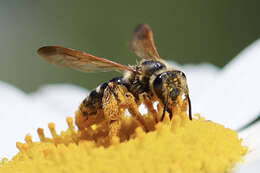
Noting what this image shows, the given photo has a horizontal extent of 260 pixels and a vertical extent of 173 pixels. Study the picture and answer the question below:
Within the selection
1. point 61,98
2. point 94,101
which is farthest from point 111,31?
point 94,101

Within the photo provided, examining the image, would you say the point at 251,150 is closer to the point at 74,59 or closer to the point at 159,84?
the point at 159,84

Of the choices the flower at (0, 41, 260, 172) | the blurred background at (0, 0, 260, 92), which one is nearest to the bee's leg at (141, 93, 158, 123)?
the flower at (0, 41, 260, 172)

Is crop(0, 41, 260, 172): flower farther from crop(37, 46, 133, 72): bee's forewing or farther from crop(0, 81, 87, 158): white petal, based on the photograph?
crop(37, 46, 133, 72): bee's forewing

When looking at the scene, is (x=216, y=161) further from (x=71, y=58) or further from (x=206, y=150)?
(x=71, y=58)

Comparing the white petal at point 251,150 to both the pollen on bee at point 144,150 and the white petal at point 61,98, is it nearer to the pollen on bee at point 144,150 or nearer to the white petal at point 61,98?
the pollen on bee at point 144,150

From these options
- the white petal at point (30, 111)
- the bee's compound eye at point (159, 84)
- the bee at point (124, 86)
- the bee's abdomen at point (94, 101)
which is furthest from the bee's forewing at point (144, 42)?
the white petal at point (30, 111)
